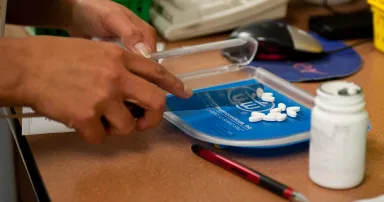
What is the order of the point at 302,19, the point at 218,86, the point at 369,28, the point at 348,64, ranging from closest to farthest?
the point at 218,86 → the point at 348,64 → the point at 369,28 → the point at 302,19

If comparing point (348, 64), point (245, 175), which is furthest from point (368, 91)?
point (245, 175)

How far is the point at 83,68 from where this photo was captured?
2.03 feet

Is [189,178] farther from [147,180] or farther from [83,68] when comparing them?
[83,68]

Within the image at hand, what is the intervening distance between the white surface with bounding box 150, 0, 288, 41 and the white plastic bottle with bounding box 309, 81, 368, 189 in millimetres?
591

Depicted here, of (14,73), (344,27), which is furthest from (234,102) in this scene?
(344,27)

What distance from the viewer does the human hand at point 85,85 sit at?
0.61 meters

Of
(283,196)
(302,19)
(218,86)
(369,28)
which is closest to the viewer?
(283,196)

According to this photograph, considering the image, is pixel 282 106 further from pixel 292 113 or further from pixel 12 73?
pixel 12 73

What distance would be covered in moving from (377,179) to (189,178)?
22 centimetres

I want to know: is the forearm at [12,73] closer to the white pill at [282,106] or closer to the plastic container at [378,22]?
the white pill at [282,106]

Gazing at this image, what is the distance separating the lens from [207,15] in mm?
1150

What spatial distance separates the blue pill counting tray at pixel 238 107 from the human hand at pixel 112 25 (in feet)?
0.31

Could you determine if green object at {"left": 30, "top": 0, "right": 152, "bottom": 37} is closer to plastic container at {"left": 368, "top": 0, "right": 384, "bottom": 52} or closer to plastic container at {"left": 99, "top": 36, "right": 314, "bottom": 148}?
plastic container at {"left": 99, "top": 36, "right": 314, "bottom": 148}

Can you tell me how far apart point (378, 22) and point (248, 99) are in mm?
383
